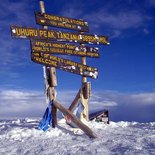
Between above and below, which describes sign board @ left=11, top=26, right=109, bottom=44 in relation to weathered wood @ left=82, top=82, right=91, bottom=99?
above

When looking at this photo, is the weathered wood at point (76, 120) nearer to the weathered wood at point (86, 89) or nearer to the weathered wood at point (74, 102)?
the weathered wood at point (74, 102)

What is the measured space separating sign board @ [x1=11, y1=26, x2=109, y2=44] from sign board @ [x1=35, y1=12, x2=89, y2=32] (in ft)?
1.23

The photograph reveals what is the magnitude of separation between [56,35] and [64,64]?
4.05 ft

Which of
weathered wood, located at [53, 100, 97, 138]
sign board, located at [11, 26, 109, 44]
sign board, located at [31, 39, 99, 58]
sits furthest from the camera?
sign board, located at [31, 39, 99, 58]

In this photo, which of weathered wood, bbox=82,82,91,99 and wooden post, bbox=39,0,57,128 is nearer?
wooden post, bbox=39,0,57,128

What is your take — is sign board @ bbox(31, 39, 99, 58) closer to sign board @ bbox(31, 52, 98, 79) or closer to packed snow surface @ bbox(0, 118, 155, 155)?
sign board @ bbox(31, 52, 98, 79)

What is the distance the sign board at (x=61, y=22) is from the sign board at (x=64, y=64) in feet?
4.69

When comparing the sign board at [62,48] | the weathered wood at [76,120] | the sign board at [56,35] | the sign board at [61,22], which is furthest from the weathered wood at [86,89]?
the sign board at [61,22]

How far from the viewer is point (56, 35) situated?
13125mm

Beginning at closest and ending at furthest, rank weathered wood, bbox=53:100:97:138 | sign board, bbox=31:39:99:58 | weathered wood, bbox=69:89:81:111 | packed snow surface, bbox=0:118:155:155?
packed snow surface, bbox=0:118:155:155 < weathered wood, bbox=53:100:97:138 < sign board, bbox=31:39:99:58 < weathered wood, bbox=69:89:81:111

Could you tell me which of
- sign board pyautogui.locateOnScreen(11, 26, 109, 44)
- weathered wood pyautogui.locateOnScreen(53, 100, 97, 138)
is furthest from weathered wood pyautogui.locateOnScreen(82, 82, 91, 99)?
sign board pyautogui.locateOnScreen(11, 26, 109, 44)

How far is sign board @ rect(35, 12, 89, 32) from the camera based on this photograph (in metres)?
13.0

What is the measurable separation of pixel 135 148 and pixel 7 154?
3.51 meters

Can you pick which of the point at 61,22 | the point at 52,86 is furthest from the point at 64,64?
the point at 61,22
